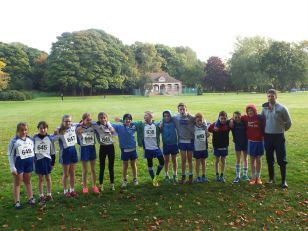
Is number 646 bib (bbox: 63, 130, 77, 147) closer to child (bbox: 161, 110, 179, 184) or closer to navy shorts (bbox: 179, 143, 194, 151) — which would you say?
child (bbox: 161, 110, 179, 184)

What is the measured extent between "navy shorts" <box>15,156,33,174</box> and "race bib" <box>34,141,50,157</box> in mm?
239

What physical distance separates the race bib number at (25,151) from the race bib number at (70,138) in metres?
0.80

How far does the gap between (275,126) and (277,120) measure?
150 millimetres

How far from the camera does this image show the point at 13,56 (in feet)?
251

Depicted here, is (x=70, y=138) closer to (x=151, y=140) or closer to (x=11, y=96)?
(x=151, y=140)

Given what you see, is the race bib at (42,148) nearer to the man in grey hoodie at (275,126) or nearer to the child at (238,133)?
the child at (238,133)

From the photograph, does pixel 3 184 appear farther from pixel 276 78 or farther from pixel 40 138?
pixel 276 78

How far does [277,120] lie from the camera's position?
804 centimetres

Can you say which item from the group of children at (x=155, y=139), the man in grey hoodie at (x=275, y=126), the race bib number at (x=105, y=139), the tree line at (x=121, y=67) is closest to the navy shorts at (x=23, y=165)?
the group of children at (x=155, y=139)

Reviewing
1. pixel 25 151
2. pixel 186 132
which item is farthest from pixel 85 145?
pixel 186 132

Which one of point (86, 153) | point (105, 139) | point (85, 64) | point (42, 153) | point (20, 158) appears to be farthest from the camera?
point (85, 64)

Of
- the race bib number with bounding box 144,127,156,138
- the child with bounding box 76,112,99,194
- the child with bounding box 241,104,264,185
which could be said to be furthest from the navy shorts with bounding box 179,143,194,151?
the child with bounding box 76,112,99,194

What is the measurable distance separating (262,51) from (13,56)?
63313 mm

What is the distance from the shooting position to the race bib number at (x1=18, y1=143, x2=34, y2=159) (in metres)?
7.02
